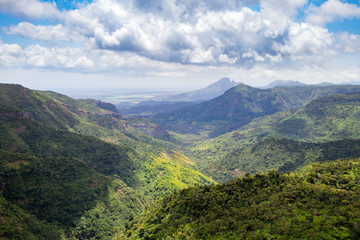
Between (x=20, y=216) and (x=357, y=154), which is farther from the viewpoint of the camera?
(x=357, y=154)

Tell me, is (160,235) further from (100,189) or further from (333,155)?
(333,155)

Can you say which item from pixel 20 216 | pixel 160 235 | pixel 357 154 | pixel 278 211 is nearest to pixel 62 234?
pixel 20 216

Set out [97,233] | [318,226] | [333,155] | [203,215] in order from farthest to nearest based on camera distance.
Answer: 1. [333,155]
2. [97,233]
3. [203,215]
4. [318,226]

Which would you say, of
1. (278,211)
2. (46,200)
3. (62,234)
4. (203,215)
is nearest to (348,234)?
(278,211)

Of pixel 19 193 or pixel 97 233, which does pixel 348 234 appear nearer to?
pixel 97 233

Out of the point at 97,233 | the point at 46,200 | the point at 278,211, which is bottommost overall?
the point at 97,233

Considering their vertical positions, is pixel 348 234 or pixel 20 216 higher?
pixel 348 234

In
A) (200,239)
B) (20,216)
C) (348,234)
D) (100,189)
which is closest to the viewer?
(348,234)
